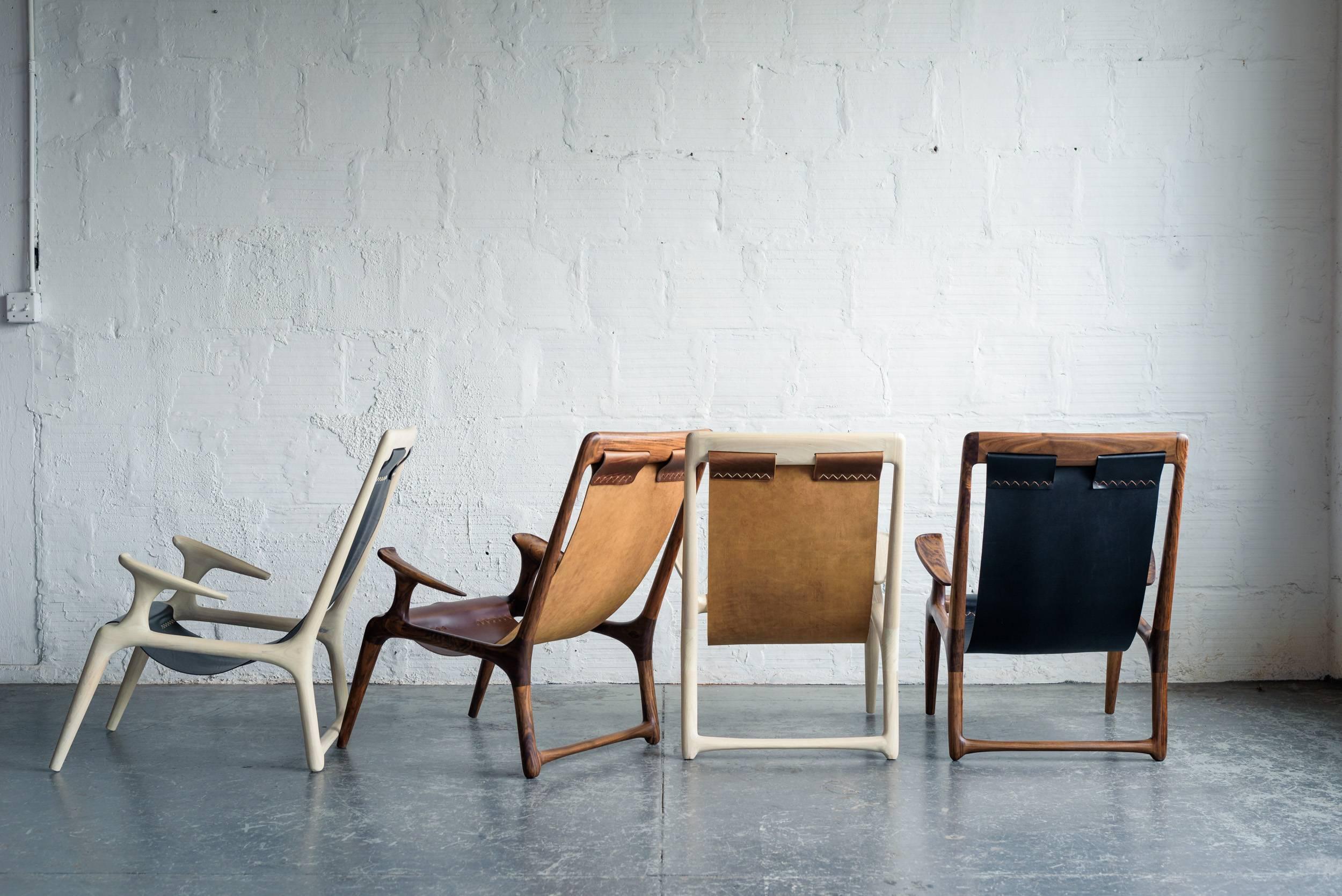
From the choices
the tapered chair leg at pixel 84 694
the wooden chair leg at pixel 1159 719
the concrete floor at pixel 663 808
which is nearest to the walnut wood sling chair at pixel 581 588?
the concrete floor at pixel 663 808

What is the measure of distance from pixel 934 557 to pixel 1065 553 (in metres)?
0.47

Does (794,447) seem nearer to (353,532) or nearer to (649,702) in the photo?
(649,702)

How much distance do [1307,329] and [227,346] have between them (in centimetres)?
390

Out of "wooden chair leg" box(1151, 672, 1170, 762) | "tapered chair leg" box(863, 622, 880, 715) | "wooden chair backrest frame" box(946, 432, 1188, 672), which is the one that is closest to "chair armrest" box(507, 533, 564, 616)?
"tapered chair leg" box(863, 622, 880, 715)

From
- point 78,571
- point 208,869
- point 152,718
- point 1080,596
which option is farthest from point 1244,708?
point 78,571

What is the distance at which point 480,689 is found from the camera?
343cm

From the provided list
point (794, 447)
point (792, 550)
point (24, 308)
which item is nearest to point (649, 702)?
point (792, 550)

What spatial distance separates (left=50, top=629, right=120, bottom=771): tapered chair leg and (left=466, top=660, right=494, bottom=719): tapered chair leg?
1.04m

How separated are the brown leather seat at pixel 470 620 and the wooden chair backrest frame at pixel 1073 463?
121 centimetres

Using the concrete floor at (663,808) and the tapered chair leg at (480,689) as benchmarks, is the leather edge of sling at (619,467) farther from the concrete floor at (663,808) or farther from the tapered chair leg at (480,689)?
the tapered chair leg at (480,689)

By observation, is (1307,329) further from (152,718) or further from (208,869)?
(152,718)

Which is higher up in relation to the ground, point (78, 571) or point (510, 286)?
point (510, 286)

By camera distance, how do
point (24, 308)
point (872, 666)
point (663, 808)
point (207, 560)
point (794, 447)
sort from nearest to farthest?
point (663, 808), point (794, 447), point (207, 560), point (872, 666), point (24, 308)

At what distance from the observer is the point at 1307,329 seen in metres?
3.90
